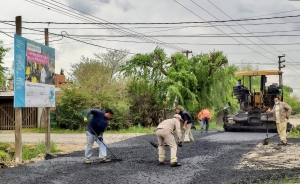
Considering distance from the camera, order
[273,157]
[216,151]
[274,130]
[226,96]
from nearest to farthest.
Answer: [273,157] < [216,151] < [274,130] < [226,96]

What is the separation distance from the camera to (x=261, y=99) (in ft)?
89.4

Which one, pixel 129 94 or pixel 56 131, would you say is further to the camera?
pixel 129 94

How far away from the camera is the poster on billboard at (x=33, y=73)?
14.1 metres

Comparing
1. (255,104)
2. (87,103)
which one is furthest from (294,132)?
(87,103)

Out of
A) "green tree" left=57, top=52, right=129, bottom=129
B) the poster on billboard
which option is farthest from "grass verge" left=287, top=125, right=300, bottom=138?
the poster on billboard

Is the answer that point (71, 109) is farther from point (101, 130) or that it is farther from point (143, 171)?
point (143, 171)

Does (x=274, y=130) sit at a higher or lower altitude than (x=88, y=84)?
lower

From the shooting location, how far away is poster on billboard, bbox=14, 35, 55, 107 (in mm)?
14078

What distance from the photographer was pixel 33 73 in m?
15.1

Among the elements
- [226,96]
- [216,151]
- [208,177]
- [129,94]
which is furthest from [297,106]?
[208,177]

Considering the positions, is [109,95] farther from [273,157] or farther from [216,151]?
[273,157]

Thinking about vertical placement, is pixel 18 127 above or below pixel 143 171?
above

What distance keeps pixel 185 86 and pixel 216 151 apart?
63.8 ft

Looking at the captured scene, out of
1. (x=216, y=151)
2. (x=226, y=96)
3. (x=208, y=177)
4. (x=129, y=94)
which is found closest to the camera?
(x=208, y=177)
